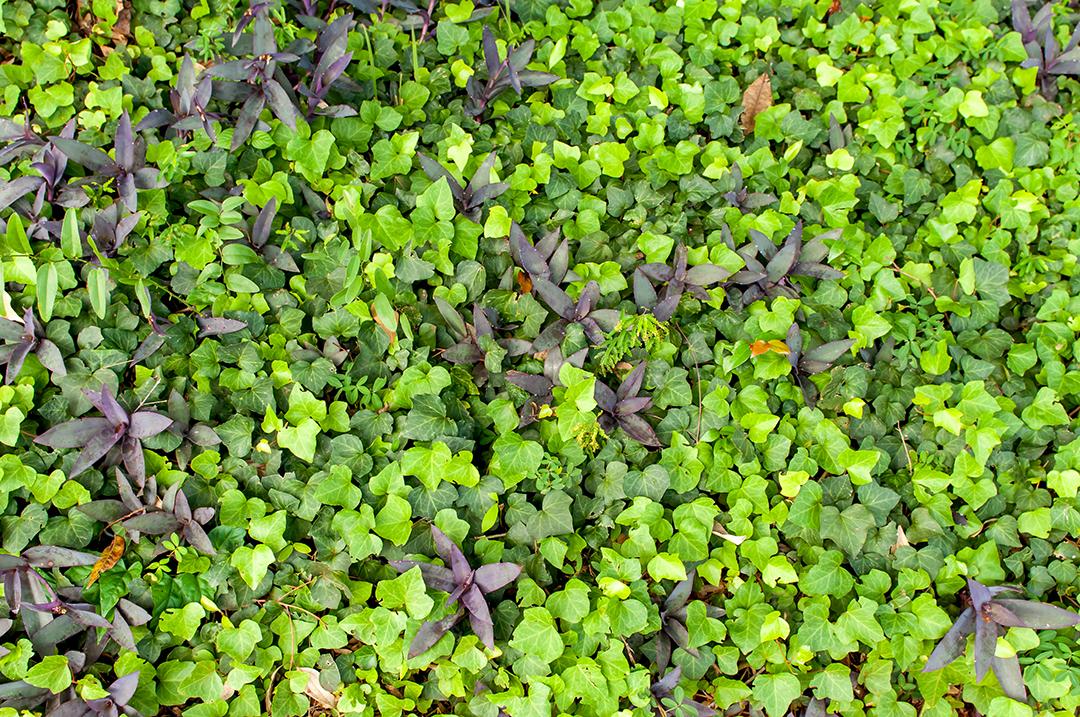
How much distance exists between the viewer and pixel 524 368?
2.56 meters

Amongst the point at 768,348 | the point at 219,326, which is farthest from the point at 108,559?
the point at 768,348

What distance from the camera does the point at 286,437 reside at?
90.8 inches

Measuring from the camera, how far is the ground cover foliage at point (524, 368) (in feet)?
7.25

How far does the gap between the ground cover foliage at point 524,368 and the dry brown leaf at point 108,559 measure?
0.4 inches

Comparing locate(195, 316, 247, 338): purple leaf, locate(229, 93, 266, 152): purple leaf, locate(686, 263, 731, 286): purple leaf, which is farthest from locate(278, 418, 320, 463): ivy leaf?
locate(686, 263, 731, 286): purple leaf

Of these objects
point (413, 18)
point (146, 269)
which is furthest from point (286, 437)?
point (413, 18)

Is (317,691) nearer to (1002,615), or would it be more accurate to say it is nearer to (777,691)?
(777,691)

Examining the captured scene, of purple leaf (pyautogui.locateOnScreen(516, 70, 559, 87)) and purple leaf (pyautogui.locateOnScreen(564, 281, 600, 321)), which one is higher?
purple leaf (pyautogui.locateOnScreen(516, 70, 559, 87))

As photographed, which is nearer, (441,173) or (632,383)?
(632,383)

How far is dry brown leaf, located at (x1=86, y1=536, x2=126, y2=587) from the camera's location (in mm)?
2184

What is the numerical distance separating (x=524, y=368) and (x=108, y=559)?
1.33 metres

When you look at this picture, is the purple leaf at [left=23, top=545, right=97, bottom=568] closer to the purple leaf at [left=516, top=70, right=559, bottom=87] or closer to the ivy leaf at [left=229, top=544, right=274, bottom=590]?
the ivy leaf at [left=229, top=544, right=274, bottom=590]

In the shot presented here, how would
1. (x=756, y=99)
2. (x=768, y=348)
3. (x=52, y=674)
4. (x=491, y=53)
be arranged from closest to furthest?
(x=52, y=674)
(x=768, y=348)
(x=491, y=53)
(x=756, y=99)

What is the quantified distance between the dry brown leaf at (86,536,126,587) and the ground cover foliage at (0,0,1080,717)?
1 centimetres
